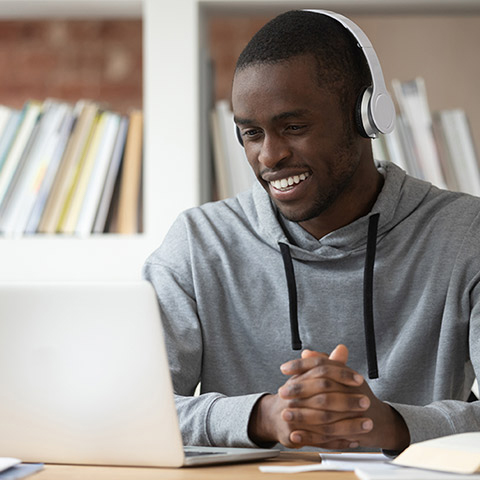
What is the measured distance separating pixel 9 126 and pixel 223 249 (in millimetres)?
736

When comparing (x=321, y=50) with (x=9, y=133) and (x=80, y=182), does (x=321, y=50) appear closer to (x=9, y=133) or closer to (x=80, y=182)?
(x=80, y=182)

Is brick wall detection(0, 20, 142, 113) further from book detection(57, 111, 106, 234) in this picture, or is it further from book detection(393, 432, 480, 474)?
book detection(393, 432, 480, 474)

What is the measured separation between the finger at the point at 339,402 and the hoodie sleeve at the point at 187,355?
99 mm

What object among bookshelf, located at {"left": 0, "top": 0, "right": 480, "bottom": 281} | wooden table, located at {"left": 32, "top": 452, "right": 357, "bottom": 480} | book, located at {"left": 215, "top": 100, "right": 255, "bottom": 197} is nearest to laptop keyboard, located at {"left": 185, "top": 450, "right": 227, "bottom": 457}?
wooden table, located at {"left": 32, "top": 452, "right": 357, "bottom": 480}

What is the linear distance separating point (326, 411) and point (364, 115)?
53 centimetres

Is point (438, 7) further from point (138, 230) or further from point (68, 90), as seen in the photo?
point (68, 90)

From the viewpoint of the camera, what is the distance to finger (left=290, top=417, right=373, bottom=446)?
98 cm

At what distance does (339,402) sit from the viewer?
3.20 ft

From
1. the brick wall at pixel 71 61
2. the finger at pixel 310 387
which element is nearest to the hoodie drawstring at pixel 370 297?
the finger at pixel 310 387

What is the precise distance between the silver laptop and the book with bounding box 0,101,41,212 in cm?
103

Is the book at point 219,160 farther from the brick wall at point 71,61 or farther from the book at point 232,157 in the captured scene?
the brick wall at point 71,61

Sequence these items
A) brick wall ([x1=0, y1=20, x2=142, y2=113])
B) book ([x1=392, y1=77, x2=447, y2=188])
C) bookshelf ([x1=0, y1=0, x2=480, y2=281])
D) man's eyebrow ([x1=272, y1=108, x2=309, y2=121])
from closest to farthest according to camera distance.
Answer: man's eyebrow ([x1=272, y1=108, x2=309, y2=121])
bookshelf ([x1=0, y1=0, x2=480, y2=281])
book ([x1=392, y1=77, x2=447, y2=188])
brick wall ([x1=0, y1=20, x2=142, y2=113])

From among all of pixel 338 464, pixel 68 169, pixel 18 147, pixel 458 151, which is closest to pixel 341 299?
pixel 338 464

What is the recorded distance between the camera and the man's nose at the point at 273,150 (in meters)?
1.26
